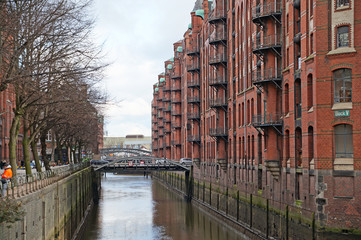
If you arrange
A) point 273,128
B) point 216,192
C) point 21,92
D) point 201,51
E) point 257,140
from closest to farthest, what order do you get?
point 21,92 → point 273,128 → point 257,140 → point 216,192 → point 201,51

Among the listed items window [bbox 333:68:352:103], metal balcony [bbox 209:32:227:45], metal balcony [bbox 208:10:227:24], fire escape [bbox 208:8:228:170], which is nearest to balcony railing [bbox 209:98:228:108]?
fire escape [bbox 208:8:228:170]

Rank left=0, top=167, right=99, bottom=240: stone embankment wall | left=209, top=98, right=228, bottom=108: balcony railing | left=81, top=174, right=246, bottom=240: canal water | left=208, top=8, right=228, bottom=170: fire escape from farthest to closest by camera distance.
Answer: left=208, top=8, right=228, bottom=170: fire escape
left=209, top=98, right=228, bottom=108: balcony railing
left=81, top=174, right=246, bottom=240: canal water
left=0, top=167, right=99, bottom=240: stone embankment wall

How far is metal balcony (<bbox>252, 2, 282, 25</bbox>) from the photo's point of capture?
37.2m

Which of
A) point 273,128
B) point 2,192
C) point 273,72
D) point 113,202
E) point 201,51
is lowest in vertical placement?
point 113,202

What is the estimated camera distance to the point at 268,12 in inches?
1483

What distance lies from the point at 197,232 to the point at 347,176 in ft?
65.1

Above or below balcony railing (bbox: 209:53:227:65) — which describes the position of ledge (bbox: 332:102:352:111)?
below

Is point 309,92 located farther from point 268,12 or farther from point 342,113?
point 268,12

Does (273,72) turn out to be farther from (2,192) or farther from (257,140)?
(2,192)

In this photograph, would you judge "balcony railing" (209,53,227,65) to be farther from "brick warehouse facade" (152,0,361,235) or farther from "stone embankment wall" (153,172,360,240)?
"stone embankment wall" (153,172,360,240)

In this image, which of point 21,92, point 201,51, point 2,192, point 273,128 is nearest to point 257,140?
point 273,128

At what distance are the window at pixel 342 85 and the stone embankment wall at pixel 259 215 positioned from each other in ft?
20.4

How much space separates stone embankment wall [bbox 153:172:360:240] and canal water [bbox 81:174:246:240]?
1.15 metres

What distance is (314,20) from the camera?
2931 cm
